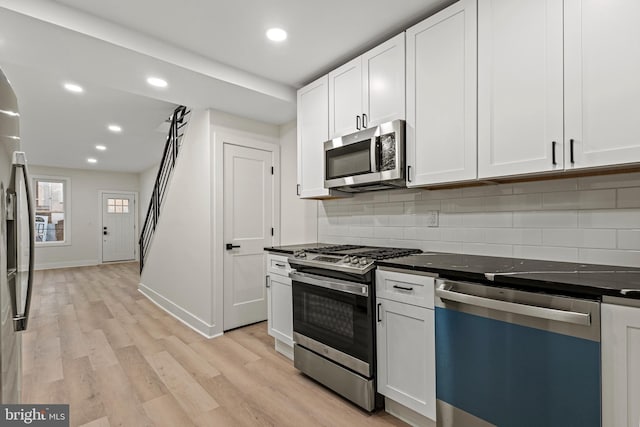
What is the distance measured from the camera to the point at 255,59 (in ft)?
8.88

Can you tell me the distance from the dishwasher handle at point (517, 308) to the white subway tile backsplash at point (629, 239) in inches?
28.4

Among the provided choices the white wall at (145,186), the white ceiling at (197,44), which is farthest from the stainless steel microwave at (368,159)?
the white wall at (145,186)

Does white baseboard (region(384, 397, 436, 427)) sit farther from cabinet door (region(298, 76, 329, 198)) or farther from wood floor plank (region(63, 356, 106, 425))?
wood floor plank (region(63, 356, 106, 425))

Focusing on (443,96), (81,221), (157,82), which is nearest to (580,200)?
(443,96)

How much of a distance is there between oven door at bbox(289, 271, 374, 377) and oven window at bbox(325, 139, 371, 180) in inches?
34.9

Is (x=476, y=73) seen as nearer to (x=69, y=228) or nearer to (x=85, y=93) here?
(x=85, y=93)

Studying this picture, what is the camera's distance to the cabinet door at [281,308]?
2756 millimetres

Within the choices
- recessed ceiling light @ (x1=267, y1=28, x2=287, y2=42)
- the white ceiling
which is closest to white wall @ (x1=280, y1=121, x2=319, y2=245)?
the white ceiling

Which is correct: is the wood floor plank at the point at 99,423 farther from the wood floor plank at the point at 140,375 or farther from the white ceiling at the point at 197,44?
the white ceiling at the point at 197,44

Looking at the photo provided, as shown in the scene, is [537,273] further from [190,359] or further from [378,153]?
[190,359]

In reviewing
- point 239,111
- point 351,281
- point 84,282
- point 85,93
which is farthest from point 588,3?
point 84,282

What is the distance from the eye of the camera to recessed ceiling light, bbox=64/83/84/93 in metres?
3.49

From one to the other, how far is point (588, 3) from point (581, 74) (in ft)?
1.08

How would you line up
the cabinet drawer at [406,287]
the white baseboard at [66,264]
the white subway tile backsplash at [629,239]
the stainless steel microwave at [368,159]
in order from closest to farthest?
the white subway tile backsplash at [629,239], the cabinet drawer at [406,287], the stainless steel microwave at [368,159], the white baseboard at [66,264]
